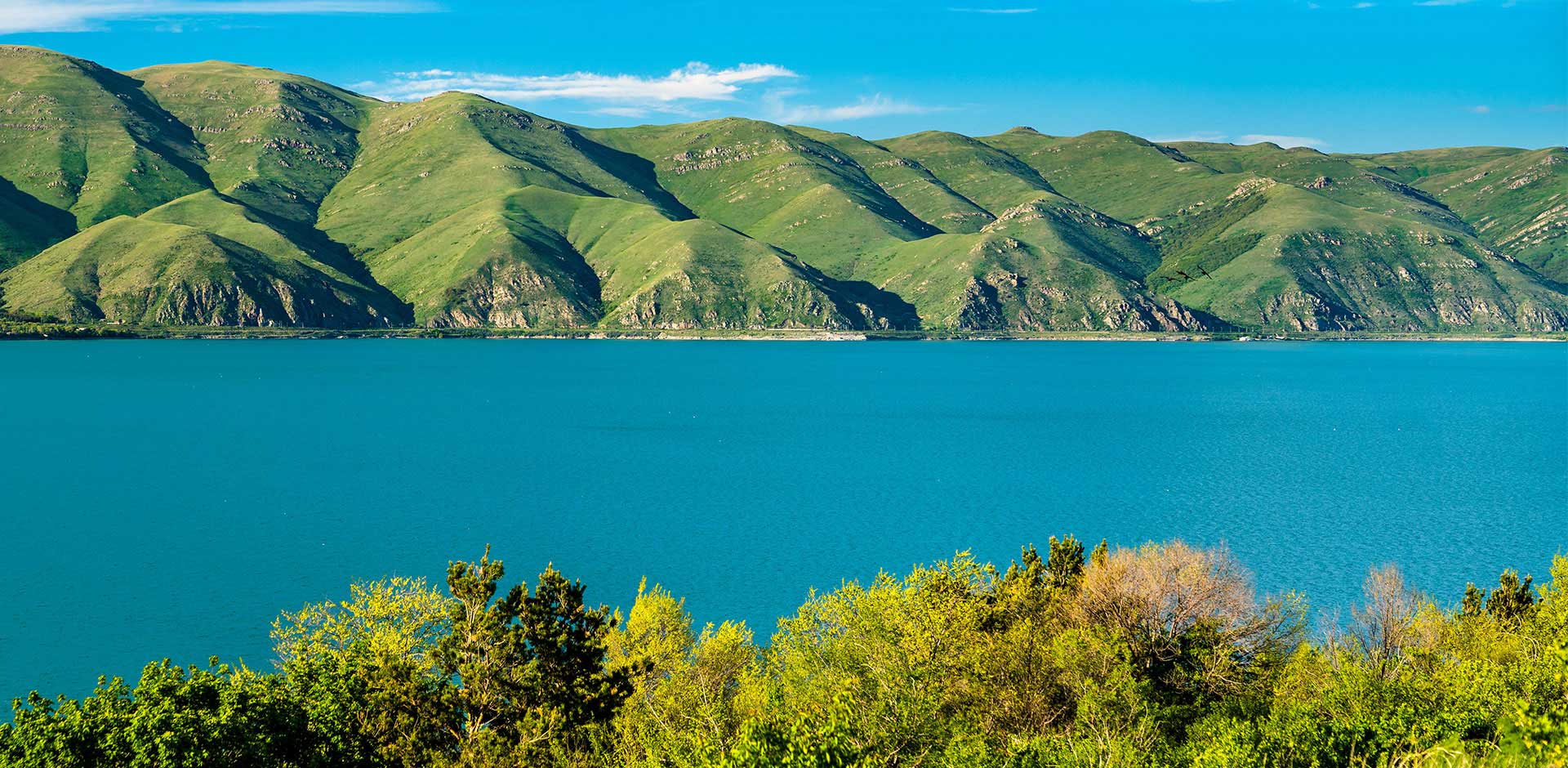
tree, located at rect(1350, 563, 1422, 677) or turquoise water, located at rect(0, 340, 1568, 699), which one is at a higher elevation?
tree, located at rect(1350, 563, 1422, 677)

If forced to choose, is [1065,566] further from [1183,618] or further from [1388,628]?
[1388,628]

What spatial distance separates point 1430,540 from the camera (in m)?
120

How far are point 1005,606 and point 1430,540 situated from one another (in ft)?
260

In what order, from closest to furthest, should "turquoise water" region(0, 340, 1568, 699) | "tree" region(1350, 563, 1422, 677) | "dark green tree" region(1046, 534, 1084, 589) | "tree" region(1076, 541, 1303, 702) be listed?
1. "tree" region(1076, 541, 1303, 702)
2. "tree" region(1350, 563, 1422, 677)
3. "dark green tree" region(1046, 534, 1084, 589)
4. "turquoise water" region(0, 340, 1568, 699)

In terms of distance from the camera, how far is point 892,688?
2026 inches

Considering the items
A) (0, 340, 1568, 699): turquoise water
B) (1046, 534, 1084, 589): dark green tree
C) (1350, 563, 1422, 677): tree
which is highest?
(1046, 534, 1084, 589): dark green tree

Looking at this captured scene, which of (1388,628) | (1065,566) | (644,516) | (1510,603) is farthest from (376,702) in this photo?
(644,516)

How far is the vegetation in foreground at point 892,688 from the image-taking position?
43.0 metres

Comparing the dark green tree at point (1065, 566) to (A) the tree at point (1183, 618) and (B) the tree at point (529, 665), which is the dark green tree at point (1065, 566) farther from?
(B) the tree at point (529, 665)

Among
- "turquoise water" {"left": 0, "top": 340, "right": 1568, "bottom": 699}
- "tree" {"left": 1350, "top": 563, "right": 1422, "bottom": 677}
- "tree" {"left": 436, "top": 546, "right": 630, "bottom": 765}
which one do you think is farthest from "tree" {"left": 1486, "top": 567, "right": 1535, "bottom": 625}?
"tree" {"left": 436, "top": 546, "right": 630, "bottom": 765}

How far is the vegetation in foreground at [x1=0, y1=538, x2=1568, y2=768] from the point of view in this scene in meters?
43.0

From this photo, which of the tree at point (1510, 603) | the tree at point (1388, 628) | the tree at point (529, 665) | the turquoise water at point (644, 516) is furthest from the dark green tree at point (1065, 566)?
the tree at point (529, 665)

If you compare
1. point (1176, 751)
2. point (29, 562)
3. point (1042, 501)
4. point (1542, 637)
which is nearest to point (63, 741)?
point (1176, 751)

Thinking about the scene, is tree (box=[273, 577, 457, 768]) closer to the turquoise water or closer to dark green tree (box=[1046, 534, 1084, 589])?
the turquoise water
